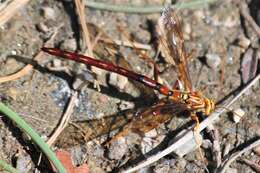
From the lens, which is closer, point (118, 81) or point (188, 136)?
point (188, 136)

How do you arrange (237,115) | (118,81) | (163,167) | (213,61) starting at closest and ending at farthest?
(163,167) → (237,115) → (118,81) → (213,61)

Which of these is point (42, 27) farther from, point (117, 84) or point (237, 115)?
point (237, 115)

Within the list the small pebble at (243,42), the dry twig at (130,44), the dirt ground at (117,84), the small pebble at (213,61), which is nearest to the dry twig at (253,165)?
the dirt ground at (117,84)

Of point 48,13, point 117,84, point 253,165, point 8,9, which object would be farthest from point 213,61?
point 8,9

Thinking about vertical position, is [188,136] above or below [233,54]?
below

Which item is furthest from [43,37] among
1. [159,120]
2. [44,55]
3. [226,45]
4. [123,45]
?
[226,45]

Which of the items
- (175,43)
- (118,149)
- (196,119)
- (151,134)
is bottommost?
(118,149)

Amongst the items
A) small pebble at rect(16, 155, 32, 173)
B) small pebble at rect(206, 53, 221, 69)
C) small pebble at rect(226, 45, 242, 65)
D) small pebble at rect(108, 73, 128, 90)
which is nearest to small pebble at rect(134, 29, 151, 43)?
small pebble at rect(108, 73, 128, 90)
